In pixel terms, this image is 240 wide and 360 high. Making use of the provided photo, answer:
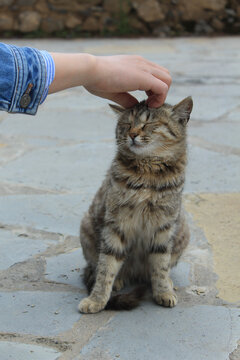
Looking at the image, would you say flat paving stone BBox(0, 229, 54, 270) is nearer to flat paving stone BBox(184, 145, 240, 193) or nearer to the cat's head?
the cat's head

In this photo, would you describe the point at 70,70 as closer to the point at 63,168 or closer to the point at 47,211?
the point at 47,211

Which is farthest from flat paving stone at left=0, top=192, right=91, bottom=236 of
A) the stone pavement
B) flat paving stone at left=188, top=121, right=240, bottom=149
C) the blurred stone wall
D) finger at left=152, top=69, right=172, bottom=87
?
the blurred stone wall

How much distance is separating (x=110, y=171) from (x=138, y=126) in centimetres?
28

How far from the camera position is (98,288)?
2.62 meters

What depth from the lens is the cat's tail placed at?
8.54 feet

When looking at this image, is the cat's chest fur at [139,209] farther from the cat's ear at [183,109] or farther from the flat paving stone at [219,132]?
the flat paving stone at [219,132]

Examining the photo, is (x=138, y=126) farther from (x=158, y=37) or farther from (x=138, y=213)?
(x=158, y=37)

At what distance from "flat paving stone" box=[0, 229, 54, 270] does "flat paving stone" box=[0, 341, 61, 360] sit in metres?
0.71

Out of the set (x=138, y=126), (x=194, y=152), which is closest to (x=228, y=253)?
(x=138, y=126)

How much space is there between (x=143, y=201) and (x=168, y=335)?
0.60 m

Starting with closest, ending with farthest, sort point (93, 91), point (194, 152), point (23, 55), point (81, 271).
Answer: point (23, 55), point (93, 91), point (81, 271), point (194, 152)


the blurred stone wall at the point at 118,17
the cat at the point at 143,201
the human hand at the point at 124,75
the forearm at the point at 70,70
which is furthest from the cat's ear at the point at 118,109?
the blurred stone wall at the point at 118,17

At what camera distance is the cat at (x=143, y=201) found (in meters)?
2.62

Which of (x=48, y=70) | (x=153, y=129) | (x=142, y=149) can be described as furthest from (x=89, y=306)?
(x=48, y=70)
